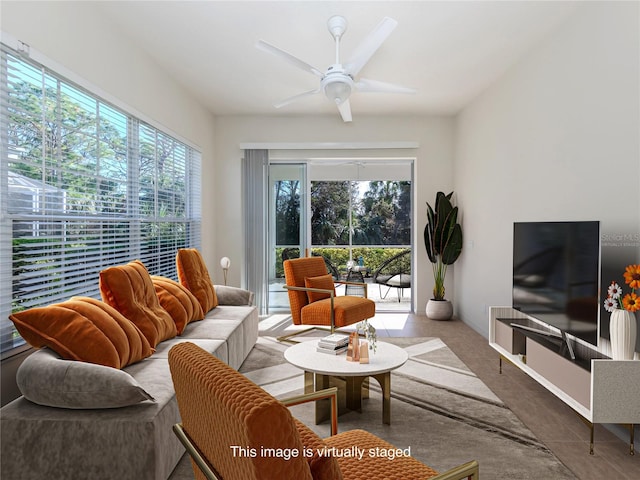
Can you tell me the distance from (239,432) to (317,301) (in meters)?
3.59

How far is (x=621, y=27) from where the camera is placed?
259 cm

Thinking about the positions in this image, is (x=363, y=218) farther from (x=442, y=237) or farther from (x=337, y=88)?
(x=337, y=88)

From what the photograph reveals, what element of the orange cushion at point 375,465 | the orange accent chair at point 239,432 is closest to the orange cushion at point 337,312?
the orange cushion at point 375,465

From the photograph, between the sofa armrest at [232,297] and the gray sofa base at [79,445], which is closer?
the gray sofa base at [79,445]

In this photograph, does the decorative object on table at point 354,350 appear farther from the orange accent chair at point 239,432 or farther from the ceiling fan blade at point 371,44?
the ceiling fan blade at point 371,44

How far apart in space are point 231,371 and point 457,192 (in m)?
5.29

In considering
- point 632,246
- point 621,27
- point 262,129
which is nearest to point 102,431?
point 632,246

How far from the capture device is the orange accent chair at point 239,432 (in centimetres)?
88

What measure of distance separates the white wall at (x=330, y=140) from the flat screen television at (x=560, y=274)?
2652mm

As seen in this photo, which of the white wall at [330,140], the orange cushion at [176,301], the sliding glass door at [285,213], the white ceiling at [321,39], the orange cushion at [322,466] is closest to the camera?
the orange cushion at [322,466]

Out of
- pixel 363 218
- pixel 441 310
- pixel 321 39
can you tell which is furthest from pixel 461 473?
pixel 363 218

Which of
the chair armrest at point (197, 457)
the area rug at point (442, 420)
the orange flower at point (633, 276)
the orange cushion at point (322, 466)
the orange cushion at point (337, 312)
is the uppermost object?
the orange flower at point (633, 276)

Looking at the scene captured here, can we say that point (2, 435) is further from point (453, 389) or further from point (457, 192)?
point (457, 192)

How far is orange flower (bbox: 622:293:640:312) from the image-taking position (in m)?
2.21
